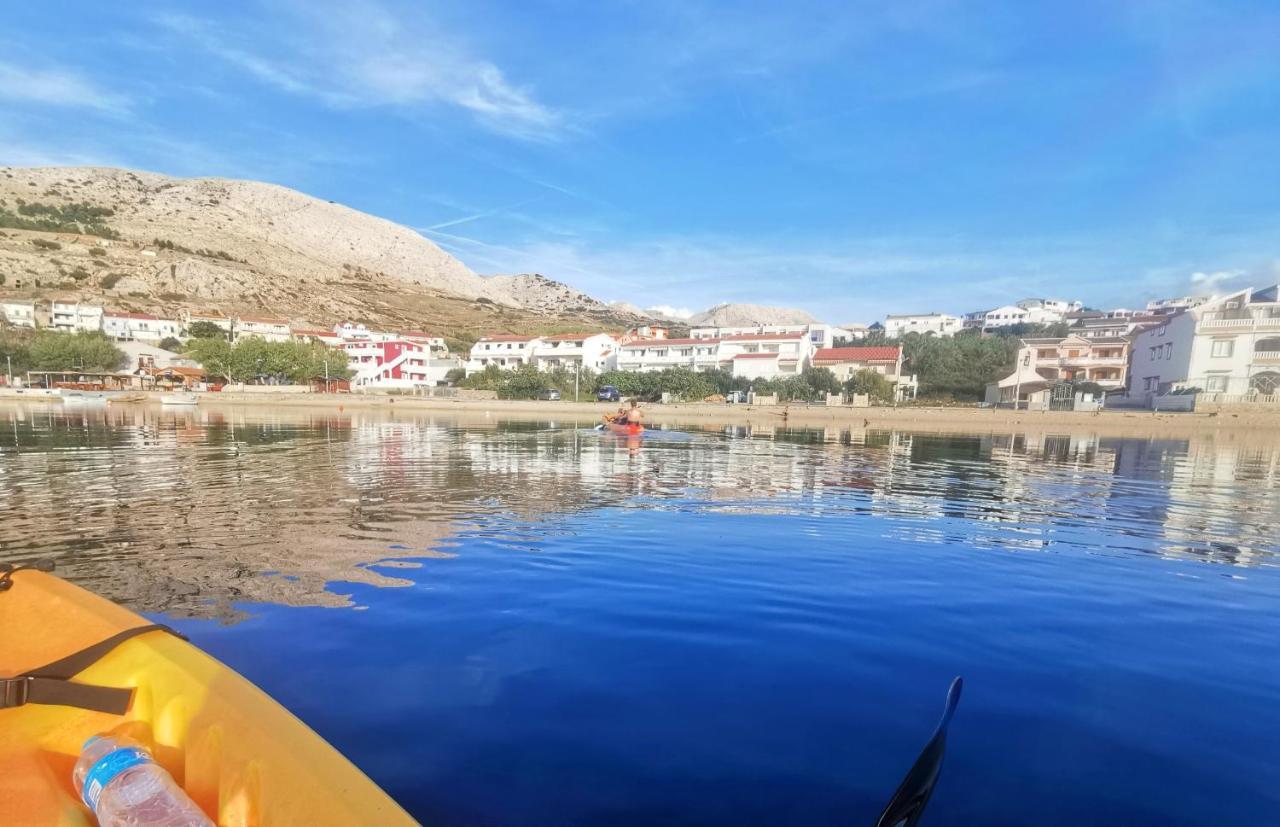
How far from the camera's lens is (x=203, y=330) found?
90.9 metres

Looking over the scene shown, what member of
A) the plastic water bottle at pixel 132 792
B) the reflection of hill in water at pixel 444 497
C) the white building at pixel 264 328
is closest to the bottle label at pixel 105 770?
the plastic water bottle at pixel 132 792

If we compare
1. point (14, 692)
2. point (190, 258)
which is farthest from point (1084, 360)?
point (190, 258)

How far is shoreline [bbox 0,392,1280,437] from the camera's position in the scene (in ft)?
142

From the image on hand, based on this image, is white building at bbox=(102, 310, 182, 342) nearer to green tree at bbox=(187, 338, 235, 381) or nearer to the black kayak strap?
green tree at bbox=(187, 338, 235, 381)

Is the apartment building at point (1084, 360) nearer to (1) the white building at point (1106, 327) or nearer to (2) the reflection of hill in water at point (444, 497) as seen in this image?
(1) the white building at point (1106, 327)

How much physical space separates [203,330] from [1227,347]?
126187 millimetres

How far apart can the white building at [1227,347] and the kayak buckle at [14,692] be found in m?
67.2

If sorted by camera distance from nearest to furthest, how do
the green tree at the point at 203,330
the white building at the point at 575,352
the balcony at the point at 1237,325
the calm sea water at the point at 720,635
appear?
the calm sea water at the point at 720,635 → the balcony at the point at 1237,325 → the white building at the point at 575,352 → the green tree at the point at 203,330

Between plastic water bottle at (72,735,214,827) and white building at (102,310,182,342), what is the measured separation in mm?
110887

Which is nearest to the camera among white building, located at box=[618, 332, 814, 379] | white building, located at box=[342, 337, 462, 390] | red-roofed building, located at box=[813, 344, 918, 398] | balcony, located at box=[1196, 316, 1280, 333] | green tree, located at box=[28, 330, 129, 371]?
balcony, located at box=[1196, 316, 1280, 333]

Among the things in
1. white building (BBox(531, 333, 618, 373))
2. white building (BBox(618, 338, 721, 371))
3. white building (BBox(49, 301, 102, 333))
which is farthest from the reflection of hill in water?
white building (BBox(49, 301, 102, 333))

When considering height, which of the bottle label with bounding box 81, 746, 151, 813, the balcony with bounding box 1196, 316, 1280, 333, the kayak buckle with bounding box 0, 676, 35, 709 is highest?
the balcony with bounding box 1196, 316, 1280, 333

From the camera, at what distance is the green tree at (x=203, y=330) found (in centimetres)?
8988

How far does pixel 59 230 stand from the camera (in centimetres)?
12156
